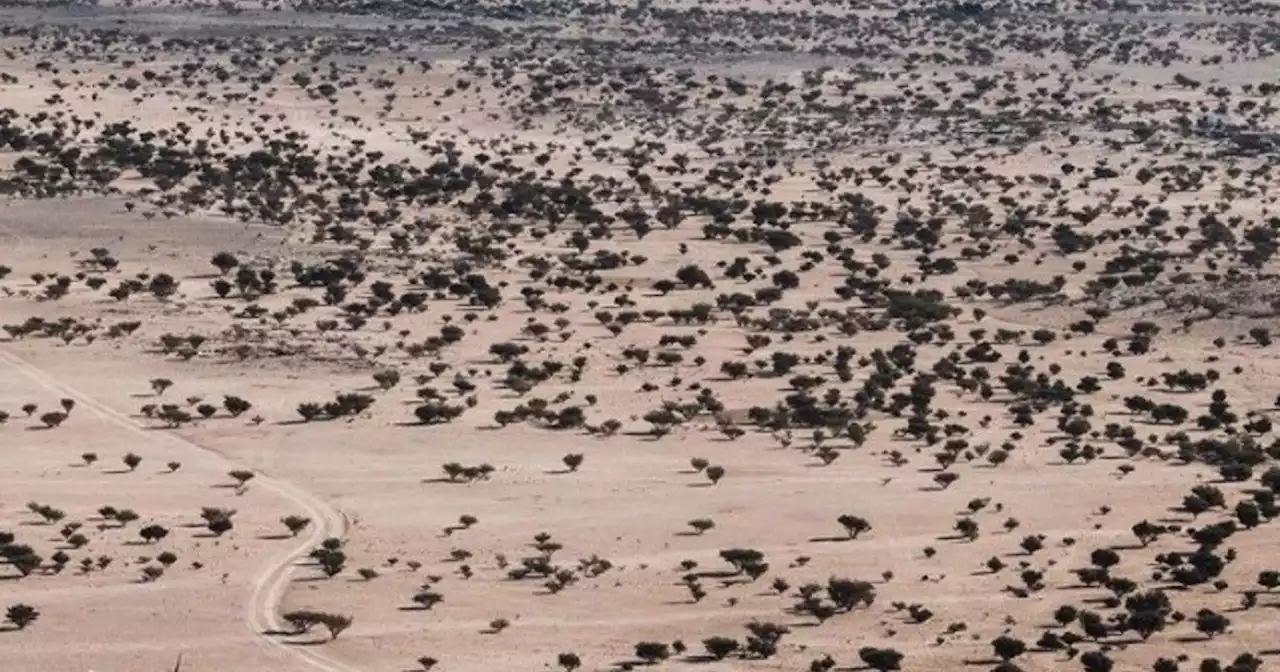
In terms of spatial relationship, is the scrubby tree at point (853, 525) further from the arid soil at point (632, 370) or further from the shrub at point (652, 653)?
the shrub at point (652, 653)

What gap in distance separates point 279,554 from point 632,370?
15.6 metres

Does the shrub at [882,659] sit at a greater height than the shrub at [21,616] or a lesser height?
greater

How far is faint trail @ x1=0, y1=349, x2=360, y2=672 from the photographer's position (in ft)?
106

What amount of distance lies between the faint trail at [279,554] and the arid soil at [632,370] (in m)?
0.11

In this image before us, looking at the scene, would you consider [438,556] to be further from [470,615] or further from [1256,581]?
[1256,581]

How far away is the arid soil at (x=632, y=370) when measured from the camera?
3406 cm

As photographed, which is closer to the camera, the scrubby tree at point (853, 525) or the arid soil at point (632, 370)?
the arid soil at point (632, 370)

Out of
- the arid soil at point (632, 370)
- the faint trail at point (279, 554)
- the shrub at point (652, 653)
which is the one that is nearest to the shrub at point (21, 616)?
the arid soil at point (632, 370)

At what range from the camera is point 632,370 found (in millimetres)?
51094

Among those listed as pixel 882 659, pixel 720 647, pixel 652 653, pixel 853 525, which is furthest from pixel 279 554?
pixel 882 659

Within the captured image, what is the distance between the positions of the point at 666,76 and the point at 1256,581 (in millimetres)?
70497

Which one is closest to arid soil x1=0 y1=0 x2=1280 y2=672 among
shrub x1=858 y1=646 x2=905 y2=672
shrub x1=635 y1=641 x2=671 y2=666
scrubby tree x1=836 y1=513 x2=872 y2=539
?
shrub x1=858 y1=646 x2=905 y2=672

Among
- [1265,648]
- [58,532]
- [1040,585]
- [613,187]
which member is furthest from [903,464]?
[613,187]

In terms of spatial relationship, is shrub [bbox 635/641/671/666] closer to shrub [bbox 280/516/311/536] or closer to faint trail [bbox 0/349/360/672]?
faint trail [bbox 0/349/360/672]
